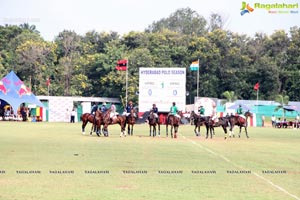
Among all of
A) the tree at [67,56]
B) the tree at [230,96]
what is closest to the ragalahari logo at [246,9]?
the tree at [230,96]

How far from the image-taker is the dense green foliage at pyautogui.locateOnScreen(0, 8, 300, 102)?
295 ft

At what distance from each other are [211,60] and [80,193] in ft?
266

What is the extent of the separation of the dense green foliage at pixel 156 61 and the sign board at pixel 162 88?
21.7 m

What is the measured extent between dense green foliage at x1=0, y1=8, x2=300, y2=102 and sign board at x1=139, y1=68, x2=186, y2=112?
853 inches

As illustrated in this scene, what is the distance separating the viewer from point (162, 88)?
2485 inches

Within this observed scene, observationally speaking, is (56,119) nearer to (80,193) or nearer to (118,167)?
(118,167)

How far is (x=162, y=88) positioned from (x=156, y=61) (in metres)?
29.3

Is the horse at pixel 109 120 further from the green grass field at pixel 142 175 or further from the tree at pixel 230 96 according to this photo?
the tree at pixel 230 96

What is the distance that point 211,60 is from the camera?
303 feet

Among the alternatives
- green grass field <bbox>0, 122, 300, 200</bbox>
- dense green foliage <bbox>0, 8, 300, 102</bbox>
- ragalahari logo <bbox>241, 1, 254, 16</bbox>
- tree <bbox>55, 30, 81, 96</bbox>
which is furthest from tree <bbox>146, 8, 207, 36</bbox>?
green grass field <bbox>0, 122, 300, 200</bbox>

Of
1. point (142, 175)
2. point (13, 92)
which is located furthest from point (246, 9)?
point (142, 175)

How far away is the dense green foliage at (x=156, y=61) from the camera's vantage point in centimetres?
8988

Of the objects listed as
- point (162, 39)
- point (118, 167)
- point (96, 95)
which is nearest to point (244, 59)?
point (162, 39)

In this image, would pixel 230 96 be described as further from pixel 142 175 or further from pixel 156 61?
pixel 142 175
